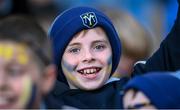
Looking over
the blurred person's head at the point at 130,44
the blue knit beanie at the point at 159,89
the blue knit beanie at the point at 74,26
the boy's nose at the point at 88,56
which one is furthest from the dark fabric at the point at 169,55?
the blurred person's head at the point at 130,44

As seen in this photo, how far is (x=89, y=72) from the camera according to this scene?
14.0 feet

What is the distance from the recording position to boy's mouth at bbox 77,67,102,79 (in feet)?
13.9

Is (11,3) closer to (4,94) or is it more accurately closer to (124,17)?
(124,17)

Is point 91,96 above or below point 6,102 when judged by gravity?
below

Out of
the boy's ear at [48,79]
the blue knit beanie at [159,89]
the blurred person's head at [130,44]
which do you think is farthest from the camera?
the blurred person's head at [130,44]

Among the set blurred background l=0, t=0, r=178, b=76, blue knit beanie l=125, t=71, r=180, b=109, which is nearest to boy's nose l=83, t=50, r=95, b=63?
blue knit beanie l=125, t=71, r=180, b=109

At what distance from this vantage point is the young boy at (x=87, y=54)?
4.23m

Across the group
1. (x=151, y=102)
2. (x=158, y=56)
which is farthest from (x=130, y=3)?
(x=151, y=102)

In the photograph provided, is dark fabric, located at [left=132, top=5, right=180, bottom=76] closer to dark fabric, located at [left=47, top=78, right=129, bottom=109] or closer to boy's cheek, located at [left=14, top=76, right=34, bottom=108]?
dark fabric, located at [left=47, top=78, right=129, bottom=109]

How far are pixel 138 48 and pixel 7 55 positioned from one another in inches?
97.4

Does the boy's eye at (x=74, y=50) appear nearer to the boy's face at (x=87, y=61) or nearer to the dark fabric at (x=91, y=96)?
the boy's face at (x=87, y=61)

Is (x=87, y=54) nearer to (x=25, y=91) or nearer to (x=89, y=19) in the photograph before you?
(x=89, y=19)

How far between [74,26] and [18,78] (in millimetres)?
1056

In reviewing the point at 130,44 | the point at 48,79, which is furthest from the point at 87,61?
the point at 130,44
